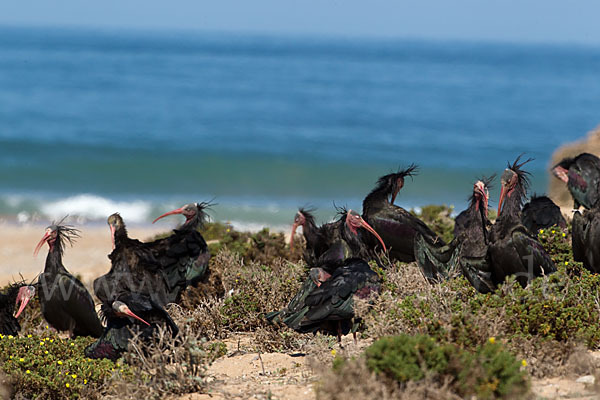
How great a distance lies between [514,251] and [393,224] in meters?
1.91

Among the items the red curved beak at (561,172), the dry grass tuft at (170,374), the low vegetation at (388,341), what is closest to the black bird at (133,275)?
the low vegetation at (388,341)

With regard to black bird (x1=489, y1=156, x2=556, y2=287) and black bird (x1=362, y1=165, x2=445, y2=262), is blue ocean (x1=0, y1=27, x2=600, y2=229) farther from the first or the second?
black bird (x1=489, y1=156, x2=556, y2=287)

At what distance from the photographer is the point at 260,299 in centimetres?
838

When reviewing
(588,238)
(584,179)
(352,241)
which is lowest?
(352,241)

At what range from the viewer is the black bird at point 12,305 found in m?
8.67

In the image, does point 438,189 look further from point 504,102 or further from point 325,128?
point 504,102

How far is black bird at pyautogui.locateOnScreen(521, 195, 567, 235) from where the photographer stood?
9727mm

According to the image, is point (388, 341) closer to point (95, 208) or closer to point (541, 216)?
point (541, 216)

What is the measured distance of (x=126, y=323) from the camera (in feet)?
24.5

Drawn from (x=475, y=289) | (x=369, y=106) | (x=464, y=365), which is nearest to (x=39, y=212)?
(x=475, y=289)

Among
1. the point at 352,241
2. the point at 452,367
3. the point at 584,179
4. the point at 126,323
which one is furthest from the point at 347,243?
→ the point at 452,367

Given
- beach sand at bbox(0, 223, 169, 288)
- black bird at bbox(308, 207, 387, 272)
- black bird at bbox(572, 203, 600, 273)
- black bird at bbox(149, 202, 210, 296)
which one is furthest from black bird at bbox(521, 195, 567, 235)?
beach sand at bbox(0, 223, 169, 288)

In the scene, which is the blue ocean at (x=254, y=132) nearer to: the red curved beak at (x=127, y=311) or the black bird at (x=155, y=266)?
the black bird at (x=155, y=266)

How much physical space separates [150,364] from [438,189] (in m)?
20.6
